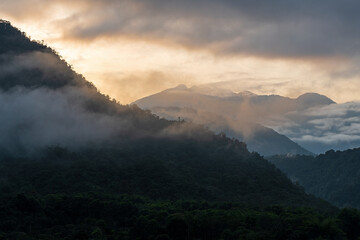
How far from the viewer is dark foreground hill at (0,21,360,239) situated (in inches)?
3551

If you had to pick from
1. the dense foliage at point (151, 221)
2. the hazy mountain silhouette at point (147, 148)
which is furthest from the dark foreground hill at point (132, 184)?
the hazy mountain silhouette at point (147, 148)

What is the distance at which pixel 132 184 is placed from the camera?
13838cm

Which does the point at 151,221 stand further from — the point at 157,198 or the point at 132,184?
the point at 132,184

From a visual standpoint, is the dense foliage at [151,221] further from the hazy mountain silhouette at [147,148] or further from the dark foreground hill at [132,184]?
the hazy mountain silhouette at [147,148]

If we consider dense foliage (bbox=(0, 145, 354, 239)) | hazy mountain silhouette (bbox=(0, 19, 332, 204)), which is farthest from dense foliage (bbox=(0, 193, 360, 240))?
hazy mountain silhouette (bbox=(0, 19, 332, 204))

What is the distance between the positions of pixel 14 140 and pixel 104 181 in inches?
1688

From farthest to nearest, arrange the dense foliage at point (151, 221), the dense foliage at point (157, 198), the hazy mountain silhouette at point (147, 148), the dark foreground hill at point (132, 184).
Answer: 1. the hazy mountain silhouette at point (147, 148)
2. the dark foreground hill at point (132, 184)
3. the dense foliage at point (157, 198)
4. the dense foliage at point (151, 221)

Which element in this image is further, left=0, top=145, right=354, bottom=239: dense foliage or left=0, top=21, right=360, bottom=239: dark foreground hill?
left=0, top=21, right=360, bottom=239: dark foreground hill

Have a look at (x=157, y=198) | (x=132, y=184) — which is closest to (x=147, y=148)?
(x=132, y=184)

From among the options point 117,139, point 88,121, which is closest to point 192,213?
point 117,139

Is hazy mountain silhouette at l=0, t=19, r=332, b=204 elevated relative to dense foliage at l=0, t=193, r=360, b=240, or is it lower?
elevated

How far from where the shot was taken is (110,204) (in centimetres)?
10700

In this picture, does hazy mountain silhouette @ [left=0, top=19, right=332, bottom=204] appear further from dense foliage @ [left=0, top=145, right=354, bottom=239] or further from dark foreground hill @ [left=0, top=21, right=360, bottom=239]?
dense foliage @ [left=0, top=145, right=354, bottom=239]

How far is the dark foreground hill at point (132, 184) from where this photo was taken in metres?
90.2
